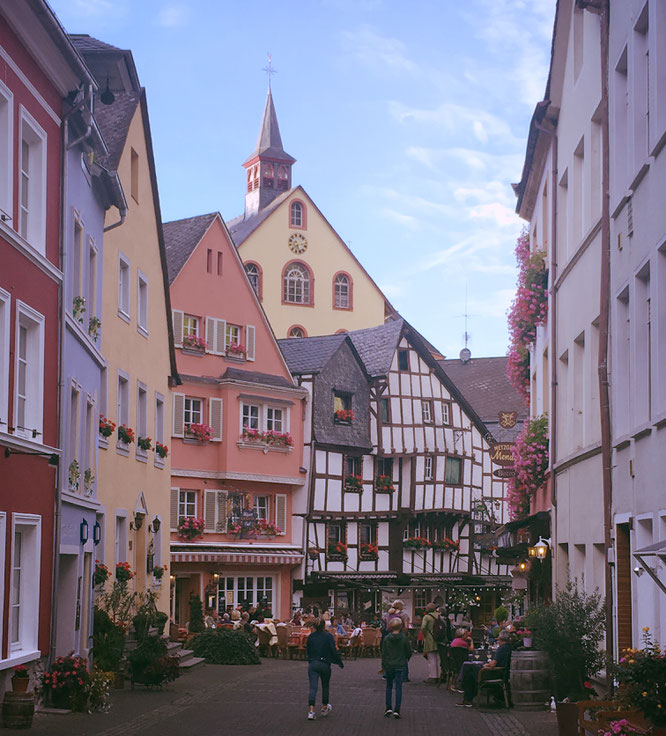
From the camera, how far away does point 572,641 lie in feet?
52.9

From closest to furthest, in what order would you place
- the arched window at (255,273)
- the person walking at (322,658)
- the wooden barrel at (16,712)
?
the wooden barrel at (16,712) < the person walking at (322,658) < the arched window at (255,273)

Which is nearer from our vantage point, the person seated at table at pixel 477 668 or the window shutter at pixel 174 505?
the person seated at table at pixel 477 668

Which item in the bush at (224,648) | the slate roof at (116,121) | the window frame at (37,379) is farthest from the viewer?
the bush at (224,648)

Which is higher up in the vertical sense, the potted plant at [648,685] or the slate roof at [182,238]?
the slate roof at [182,238]

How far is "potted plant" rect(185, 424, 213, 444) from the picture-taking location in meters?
40.0

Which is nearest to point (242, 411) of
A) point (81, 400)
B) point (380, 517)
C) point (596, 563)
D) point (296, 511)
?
point (296, 511)

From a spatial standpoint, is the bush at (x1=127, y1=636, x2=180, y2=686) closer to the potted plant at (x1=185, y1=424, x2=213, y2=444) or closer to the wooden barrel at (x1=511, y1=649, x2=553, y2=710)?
the wooden barrel at (x1=511, y1=649, x2=553, y2=710)

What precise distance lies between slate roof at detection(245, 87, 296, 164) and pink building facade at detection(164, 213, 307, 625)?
3597 centimetres

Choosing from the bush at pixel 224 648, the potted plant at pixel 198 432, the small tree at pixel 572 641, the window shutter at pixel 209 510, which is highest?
the potted plant at pixel 198 432

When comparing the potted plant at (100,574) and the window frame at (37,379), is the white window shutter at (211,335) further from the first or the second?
the window frame at (37,379)

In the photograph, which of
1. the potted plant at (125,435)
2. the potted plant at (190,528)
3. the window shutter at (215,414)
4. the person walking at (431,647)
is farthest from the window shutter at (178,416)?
the person walking at (431,647)

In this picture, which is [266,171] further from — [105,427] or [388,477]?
[105,427]

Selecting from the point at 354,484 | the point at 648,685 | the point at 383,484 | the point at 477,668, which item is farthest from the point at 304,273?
the point at 648,685

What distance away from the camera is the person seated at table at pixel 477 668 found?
62.6 ft
